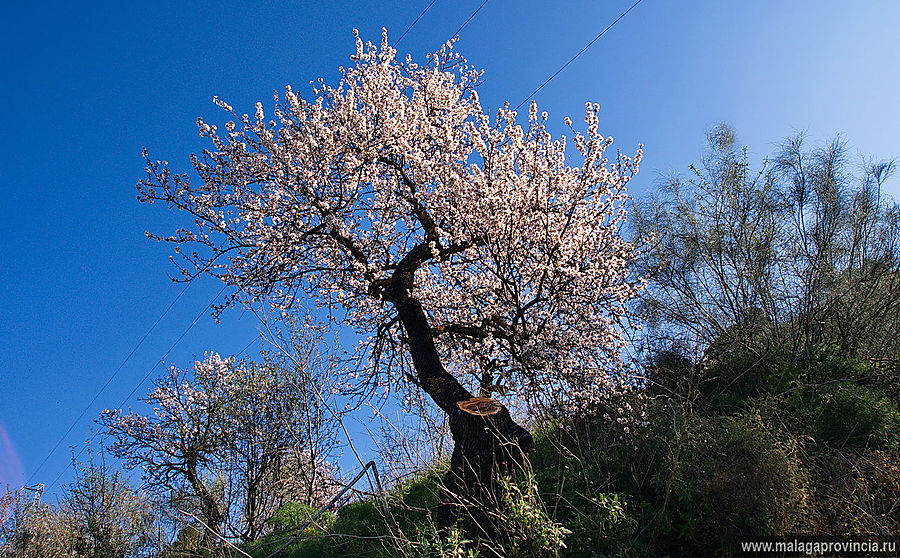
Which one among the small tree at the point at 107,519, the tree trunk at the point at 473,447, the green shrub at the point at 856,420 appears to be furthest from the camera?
the small tree at the point at 107,519

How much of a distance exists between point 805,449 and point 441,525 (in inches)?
157

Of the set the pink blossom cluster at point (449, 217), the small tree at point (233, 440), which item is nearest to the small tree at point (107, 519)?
the small tree at point (233, 440)

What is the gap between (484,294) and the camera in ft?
26.0

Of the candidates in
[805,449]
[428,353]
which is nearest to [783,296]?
[805,449]

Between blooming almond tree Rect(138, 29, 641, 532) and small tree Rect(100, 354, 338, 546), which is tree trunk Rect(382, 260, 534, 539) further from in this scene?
small tree Rect(100, 354, 338, 546)

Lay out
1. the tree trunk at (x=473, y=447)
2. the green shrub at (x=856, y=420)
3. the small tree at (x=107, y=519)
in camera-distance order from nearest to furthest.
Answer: the tree trunk at (x=473, y=447) → the green shrub at (x=856, y=420) → the small tree at (x=107, y=519)

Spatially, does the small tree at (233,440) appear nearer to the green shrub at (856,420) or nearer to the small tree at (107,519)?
the small tree at (107,519)

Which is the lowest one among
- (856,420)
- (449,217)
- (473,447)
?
(856,420)

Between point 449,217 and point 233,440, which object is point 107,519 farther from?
point 449,217

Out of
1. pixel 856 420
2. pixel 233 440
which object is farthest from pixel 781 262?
pixel 233 440

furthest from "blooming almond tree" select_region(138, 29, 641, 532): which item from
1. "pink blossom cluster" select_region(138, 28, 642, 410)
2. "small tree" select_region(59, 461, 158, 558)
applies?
"small tree" select_region(59, 461, 158, 558)

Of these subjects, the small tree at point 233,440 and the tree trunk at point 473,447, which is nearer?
the tree trunk at point 473,447

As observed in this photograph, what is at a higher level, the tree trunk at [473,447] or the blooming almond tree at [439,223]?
the blooming almond tree at [439,223]

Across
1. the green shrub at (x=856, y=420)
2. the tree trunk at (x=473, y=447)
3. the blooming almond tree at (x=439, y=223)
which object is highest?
the blooming almond tree at (x=439, y=223)
